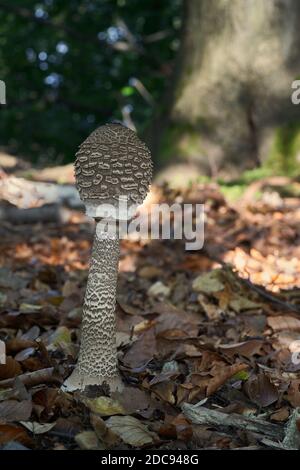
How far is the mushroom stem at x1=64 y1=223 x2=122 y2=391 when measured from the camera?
261 centimetres

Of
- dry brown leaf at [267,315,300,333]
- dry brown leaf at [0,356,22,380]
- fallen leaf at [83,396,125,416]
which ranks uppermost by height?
dry brown leaf at [267,315,300,333]

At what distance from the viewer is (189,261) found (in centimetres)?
486

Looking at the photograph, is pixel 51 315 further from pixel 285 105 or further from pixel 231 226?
pixel 285 105

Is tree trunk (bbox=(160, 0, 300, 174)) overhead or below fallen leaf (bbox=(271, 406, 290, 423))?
overhead

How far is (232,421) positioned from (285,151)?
4941 millimetres

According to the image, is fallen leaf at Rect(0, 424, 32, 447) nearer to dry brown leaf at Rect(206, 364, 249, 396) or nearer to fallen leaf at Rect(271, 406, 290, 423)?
dry brown leaf at Rect(206, 364, 249, 396)

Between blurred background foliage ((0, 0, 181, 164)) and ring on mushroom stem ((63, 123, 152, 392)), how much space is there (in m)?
8.79

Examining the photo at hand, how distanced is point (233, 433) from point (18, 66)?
577 inches

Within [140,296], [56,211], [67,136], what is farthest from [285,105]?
[67,136]

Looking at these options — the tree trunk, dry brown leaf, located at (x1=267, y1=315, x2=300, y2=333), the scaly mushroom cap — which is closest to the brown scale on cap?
the scaly mushroom cap

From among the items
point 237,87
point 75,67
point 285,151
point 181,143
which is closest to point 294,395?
point 285,151

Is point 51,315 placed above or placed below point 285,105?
below

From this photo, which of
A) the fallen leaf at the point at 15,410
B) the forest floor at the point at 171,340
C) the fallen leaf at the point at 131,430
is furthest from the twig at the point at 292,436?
the fallen leaf at the point at 15,410

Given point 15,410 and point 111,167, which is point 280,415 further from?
point 111,167
